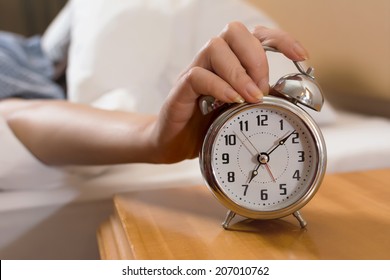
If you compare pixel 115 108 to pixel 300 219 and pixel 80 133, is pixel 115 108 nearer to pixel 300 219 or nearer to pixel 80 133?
pixel 80 133

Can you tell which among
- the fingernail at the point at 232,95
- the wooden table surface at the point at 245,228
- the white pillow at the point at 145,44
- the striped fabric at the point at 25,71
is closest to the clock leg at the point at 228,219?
the wooden table surface at the point at 245,228

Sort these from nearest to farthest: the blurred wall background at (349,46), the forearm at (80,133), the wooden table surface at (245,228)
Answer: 1. the wooden table surface at (245,228)
2. the forearm at (80,133)
3. the blurred wall background at (349,46)

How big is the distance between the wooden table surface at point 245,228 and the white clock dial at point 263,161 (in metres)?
0.04

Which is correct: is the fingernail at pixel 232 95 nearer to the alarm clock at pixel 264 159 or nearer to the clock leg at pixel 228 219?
the alarm clock at pixel 264 159

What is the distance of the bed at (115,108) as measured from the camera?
938 mm

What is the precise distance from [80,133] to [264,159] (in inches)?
14.6

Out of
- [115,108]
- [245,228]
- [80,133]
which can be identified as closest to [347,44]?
[115,108]

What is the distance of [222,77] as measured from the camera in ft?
2.20

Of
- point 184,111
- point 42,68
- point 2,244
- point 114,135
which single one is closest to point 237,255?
point 184,111

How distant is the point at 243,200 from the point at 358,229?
0.14m

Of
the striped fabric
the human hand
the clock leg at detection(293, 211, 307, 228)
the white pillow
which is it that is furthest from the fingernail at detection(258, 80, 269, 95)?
the striped fabric

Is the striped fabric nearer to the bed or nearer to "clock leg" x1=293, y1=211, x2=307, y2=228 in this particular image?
the bed

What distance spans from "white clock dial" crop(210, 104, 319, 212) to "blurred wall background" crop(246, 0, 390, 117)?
71 cm
